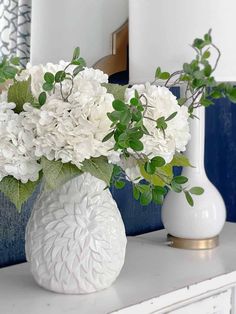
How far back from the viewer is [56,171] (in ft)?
2.39

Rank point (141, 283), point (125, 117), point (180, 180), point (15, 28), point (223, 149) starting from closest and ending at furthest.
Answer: point (125, 117) → point (180, 180) → point (141, 283) → point (15, 28) → point (223, 149)

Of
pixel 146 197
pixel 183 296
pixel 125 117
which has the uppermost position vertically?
pixel 125 117

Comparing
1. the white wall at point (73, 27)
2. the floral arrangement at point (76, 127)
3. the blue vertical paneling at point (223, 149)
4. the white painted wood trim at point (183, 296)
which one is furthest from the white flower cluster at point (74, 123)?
the blue vertical paneling at point (223, 149)

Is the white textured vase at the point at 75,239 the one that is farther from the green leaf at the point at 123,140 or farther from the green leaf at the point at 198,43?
the green leaf at the point at 198,43

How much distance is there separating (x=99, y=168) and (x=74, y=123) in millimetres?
73

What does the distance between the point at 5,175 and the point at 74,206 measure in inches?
4.9

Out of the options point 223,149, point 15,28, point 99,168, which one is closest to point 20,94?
point 99,168

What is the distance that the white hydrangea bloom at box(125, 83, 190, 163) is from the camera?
762 mm

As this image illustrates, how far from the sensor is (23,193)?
76 centimetres

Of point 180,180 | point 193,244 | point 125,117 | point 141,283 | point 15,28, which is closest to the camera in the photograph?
point 125,117

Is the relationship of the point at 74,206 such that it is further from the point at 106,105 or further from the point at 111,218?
the point at 106,105

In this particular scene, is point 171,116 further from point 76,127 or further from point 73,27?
point 73,27

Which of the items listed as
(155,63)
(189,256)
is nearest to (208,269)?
(189,256)

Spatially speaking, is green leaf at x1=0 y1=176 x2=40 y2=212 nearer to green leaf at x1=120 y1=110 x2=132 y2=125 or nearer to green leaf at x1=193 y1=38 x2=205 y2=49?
green leaf at x1=120 y1=110 x2=132 y2=125
